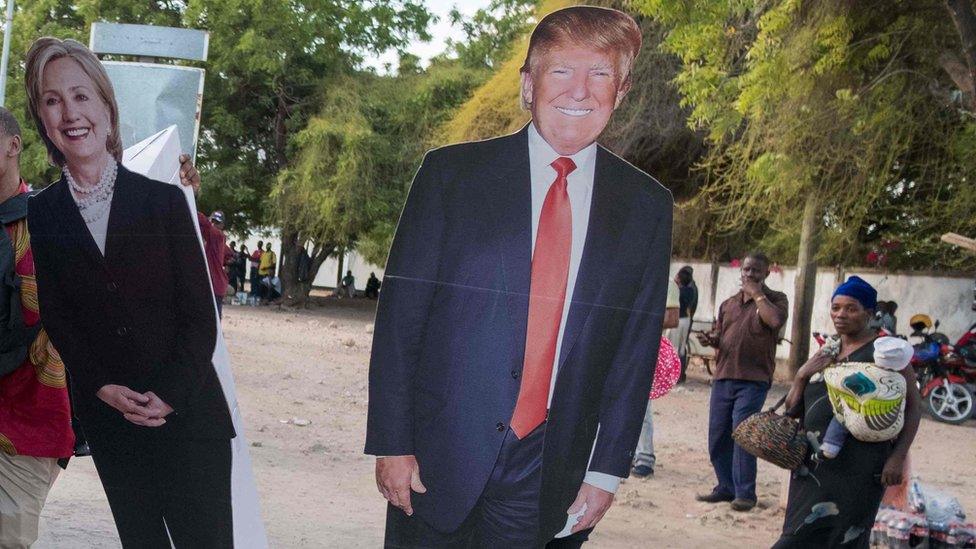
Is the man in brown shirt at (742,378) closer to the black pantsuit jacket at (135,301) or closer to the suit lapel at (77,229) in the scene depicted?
the black pantsuit jacket at (135,301)

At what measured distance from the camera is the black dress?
5500 mm

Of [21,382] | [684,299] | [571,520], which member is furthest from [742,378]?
[21,382]

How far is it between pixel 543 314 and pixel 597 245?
0.89 ft

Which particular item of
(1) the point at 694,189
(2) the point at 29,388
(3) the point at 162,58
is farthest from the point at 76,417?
(1) the point at 694,189

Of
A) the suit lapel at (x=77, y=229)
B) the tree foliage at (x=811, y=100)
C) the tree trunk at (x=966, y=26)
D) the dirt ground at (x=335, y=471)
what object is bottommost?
the dirt ground at (x=335, y=471)

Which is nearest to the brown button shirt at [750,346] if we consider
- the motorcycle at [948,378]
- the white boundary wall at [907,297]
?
the motorcycle at [948,378]

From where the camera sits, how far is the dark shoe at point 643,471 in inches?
343

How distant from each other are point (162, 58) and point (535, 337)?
1863 millimetres

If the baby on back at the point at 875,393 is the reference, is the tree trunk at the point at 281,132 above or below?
above

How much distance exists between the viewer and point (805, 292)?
8.32m

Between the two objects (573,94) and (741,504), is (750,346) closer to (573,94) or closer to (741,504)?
(741,504)

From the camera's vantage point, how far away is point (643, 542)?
6.91 metres

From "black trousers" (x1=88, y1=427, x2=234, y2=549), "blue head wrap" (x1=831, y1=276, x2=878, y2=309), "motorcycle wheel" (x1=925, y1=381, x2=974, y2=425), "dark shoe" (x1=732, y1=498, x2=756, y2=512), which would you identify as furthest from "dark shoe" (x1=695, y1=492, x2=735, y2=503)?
"motorcycle wheel" (x1=925, y1=381, x2=974, y2=425)

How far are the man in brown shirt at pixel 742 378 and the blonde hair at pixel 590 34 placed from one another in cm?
397
